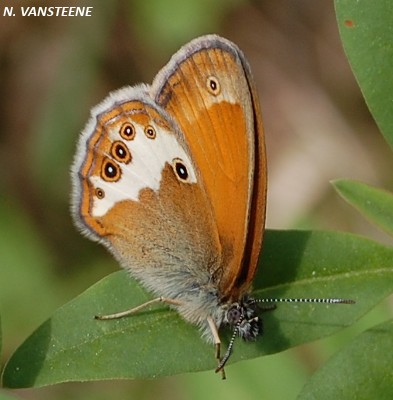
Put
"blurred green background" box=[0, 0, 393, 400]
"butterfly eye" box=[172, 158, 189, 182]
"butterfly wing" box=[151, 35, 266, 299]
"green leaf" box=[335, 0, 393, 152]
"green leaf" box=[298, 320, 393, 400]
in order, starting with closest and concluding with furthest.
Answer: "green leaf" box=[298, 320, 393, 400], "green leaf" box=[335, 0, 393, 152], "butterfly wing" box=[151, 35, 266, 299], "butterfly eye" box=[172, 158, 189, 182], "blurred green background" box=[0, 0, 393, 400]

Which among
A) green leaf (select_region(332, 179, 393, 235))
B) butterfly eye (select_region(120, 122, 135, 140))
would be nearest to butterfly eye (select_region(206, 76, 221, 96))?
butterfly eye (select_region(120, 122, 135, 140))

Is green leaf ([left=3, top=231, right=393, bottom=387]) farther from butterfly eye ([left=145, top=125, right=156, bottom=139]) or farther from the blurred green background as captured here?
the blurred green background

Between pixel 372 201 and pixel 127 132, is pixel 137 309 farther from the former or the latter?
pixel 372 201

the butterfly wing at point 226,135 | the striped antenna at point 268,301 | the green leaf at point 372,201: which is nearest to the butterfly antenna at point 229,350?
the striped antenna at point 268,301

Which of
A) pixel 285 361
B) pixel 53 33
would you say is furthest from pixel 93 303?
pixel 53 33

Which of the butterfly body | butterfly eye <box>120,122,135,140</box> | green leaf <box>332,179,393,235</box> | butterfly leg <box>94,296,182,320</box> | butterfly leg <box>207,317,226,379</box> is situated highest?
butterfly eye <box>120,122,135,140</box>

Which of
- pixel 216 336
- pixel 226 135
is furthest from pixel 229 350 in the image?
pixel 226 135

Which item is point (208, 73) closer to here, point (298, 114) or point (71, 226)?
point (71, 226)
